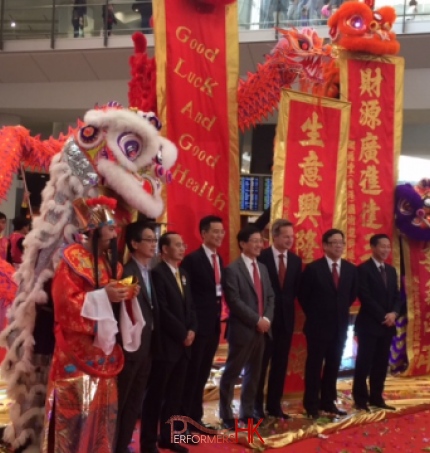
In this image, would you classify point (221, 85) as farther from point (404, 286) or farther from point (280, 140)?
point (404, 286)

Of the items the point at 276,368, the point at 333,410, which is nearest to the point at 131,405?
the point at 276,368

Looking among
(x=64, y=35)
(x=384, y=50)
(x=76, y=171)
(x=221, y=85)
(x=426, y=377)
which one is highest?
(x=64, y=35)

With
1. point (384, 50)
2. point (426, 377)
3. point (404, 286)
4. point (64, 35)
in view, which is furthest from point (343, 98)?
point (64, 35)

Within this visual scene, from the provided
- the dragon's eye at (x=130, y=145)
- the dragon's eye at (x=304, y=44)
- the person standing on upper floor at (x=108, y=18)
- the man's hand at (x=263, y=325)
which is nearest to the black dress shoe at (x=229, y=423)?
the man's hand at (x=263, y=325)

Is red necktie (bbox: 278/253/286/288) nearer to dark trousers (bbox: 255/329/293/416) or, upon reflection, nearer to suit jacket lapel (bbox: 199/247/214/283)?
dark trousers (bbox: 255/329/293/416)

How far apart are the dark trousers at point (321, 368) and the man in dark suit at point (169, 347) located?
40.4 inches

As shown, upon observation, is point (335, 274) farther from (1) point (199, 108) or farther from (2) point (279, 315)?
(1) point (199, 108)

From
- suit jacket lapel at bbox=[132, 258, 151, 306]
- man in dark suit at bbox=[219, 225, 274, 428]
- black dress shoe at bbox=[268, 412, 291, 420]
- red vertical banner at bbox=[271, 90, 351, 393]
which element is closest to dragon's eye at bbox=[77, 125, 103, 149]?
suit jacket lapel at bbox=[132, 258, 151, 306]

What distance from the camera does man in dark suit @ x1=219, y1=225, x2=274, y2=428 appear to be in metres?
3.24

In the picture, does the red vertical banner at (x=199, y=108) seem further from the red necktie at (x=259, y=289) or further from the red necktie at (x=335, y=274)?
the red necktie at (x=335, y=274)

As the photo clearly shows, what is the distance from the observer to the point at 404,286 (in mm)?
4699

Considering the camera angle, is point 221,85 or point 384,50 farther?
point 384,50

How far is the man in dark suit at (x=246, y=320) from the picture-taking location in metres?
3.24

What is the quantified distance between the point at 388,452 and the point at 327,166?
193 centimetres
